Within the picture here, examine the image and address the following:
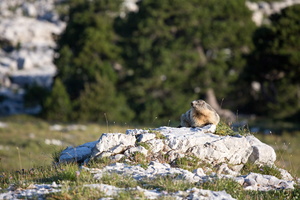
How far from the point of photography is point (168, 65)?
4894 centimetres

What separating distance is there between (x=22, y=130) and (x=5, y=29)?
58074 mm

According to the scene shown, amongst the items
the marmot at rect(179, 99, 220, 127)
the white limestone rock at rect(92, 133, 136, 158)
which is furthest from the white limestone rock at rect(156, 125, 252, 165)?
the white limestone rock at rect(92, 133, 136, 158)

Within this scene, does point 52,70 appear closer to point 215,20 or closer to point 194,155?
point 215,20

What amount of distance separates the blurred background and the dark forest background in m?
0.11

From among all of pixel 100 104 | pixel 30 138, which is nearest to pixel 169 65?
pixel 100 104

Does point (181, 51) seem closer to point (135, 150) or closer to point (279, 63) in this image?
point (279, 63)

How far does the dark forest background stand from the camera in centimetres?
4600

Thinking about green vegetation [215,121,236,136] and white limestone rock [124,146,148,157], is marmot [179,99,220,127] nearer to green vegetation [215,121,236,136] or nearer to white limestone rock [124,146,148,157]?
green vegetation [215,121,236,136]

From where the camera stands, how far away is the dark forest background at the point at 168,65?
46.0 m

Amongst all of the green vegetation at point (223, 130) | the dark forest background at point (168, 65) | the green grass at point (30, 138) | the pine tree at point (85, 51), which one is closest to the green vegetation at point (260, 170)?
the green vegetation at point (223, 130)

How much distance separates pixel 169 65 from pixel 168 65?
131 mm

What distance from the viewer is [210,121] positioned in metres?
12.5

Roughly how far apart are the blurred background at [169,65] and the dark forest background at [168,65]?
115mm

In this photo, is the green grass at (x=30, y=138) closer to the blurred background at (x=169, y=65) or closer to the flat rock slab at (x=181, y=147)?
the blurred background at (x=169, y=65)
